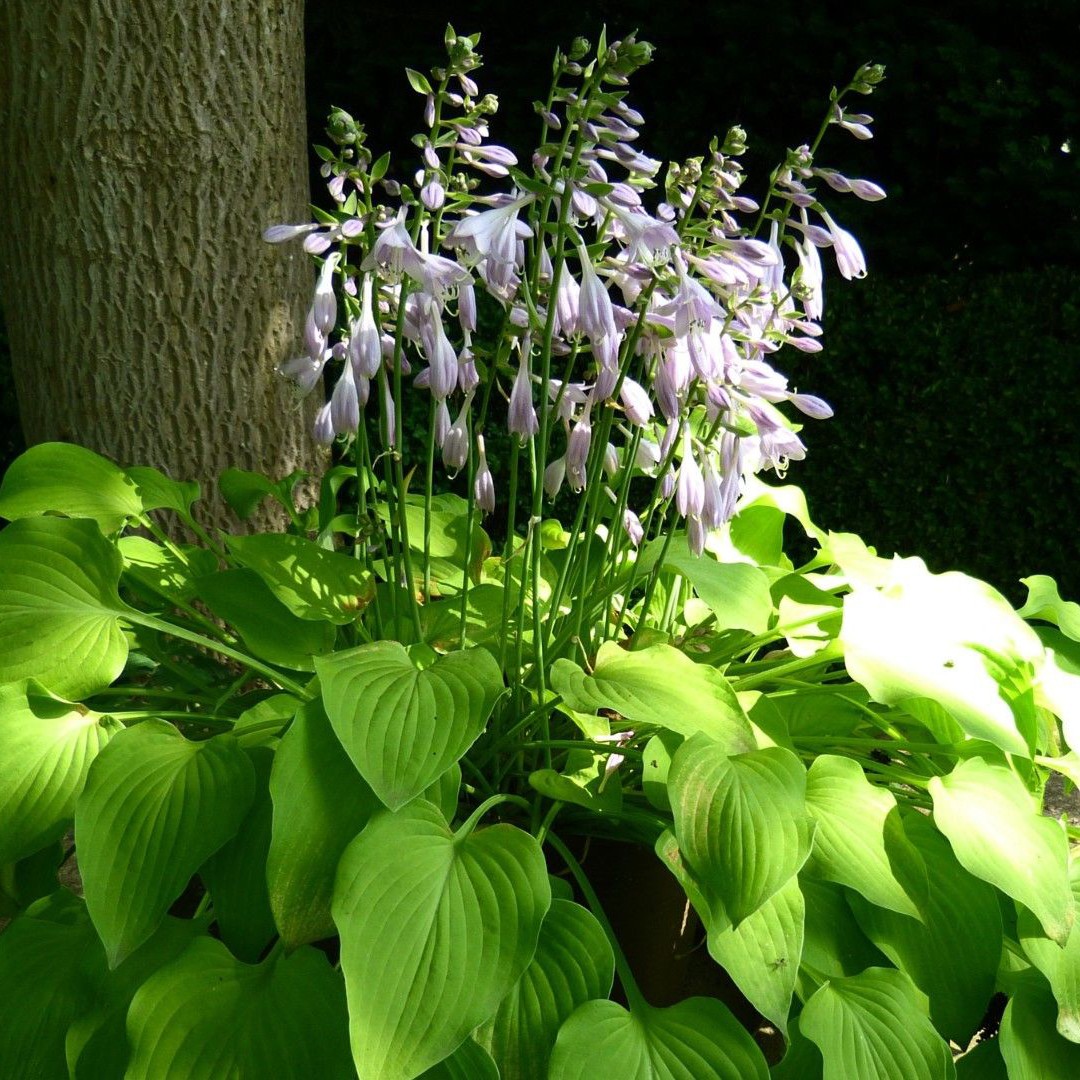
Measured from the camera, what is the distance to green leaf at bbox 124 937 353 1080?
1.35 meters

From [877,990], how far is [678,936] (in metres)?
0.40

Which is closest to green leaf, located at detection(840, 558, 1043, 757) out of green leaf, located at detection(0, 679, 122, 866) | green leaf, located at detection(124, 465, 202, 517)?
green leaf, located at detection(0, 679, 122, 866)

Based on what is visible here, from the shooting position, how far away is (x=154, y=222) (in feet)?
9.53

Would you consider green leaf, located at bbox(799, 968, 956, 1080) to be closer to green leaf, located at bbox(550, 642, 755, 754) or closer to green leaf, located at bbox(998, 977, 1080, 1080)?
green leaf, located at bbox(998, 977, 1080, 1080)

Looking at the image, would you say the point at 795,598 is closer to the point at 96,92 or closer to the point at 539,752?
the point at 539,752

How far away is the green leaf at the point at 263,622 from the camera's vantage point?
193 cm

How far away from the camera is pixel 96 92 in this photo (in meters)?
2.83

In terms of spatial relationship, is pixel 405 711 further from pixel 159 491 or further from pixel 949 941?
pixel 159 491

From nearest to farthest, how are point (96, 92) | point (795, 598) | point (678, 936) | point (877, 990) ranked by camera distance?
point (877, 990), point (678, 936), point (795, 598), point (96, 92)

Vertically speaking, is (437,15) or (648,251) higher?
(648,251)

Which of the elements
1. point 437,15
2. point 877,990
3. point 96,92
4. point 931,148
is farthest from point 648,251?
point 437,15

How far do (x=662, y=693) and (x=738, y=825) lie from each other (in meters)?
0.26

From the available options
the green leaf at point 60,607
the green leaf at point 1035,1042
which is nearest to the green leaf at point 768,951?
the green leaf at point 1035,1042

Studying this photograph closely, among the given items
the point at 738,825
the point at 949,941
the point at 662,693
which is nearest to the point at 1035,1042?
the point at 949,941
